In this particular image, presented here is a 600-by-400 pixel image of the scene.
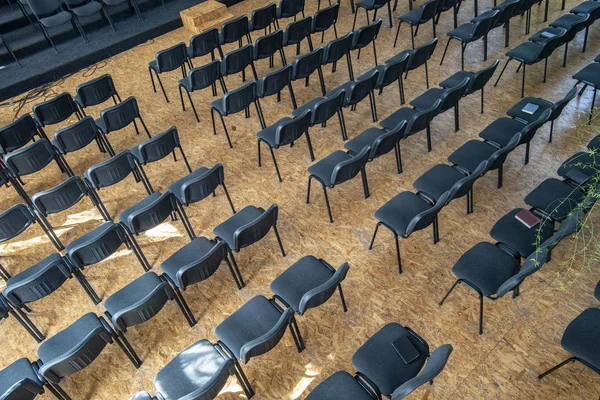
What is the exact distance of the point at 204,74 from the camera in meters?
6.29

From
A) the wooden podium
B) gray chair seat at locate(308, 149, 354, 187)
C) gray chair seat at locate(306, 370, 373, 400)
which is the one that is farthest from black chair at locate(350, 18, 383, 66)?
gray chair seat at locate(306, 370, 373, 400)

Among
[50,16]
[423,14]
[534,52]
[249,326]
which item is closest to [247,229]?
[249,326]

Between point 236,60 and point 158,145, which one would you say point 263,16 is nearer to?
point 236,60

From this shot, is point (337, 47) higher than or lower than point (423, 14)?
higher

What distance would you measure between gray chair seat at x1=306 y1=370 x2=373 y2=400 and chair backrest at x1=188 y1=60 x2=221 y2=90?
4.39 meters

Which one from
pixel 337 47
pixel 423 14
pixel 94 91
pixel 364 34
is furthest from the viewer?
pixel 423 14

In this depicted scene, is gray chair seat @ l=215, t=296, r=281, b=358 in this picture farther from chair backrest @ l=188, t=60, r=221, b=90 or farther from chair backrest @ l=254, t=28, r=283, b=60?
chair backrest @ l=254, t=28, r=283, b=60

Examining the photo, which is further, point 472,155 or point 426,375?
point 472,155

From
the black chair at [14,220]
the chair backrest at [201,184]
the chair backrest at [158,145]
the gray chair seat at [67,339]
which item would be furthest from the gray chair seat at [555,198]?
the black chair at [14,220]

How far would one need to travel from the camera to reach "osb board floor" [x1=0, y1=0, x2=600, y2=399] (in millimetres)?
3850

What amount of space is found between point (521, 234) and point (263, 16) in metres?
5.63

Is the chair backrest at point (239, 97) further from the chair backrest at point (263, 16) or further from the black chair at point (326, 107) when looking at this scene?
the chair backrest at point (263, 16)

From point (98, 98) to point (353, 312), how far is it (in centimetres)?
459

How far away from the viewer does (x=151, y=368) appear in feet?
13.3
